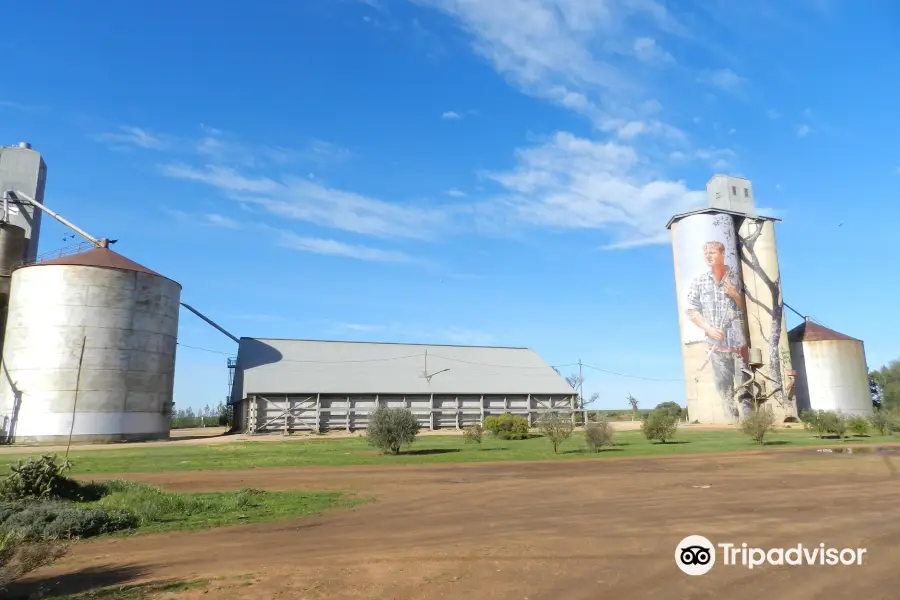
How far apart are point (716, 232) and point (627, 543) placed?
6467 centimetres

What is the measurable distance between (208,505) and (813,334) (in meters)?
77.6

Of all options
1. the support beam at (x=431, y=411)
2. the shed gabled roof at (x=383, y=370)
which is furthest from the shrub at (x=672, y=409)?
the support beam at (x=431, y=411)

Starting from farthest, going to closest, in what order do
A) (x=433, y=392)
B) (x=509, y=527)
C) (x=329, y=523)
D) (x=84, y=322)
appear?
(x=433, y=392)
(x=84, y=322)
(x=329, y=523)
(x=509, y=527)

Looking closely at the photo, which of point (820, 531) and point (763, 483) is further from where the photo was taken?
point (763, 483)

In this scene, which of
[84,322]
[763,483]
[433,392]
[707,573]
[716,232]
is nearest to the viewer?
[707,573]

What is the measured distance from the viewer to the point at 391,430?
3003 centimetres

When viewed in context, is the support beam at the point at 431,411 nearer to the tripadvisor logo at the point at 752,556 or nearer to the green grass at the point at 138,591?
the tripadvisor logo at the point at 752,556

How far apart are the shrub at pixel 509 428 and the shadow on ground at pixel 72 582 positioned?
38.5 meters

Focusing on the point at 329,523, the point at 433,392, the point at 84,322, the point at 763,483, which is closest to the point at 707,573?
the point at 329,523

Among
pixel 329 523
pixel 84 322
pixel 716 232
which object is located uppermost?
pixel 716 232

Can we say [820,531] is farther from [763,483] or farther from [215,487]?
[215,487]

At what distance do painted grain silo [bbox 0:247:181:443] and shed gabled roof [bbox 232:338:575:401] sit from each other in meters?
10.5

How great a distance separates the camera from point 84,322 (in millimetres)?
44562

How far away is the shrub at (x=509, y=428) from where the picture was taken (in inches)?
1787
